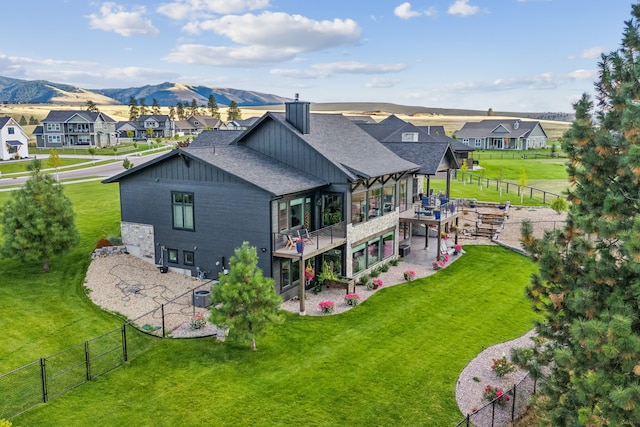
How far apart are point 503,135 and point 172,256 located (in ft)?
328

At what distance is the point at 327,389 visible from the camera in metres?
15.5

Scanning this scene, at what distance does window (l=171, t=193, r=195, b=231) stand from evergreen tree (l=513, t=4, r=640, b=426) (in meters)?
16.4

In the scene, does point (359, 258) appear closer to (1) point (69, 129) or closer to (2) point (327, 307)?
(2) point (327, 307)

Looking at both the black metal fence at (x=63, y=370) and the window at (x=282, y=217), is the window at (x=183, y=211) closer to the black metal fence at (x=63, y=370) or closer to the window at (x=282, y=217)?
the window at (x=282, y=217)

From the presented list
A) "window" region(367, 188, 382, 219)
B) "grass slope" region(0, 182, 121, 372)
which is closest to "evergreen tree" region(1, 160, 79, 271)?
"grass slope" region(0, 182, 121, 372)

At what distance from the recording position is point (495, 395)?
590 inches

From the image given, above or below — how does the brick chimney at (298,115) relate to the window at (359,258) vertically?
above

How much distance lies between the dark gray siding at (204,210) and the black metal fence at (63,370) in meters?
5.84

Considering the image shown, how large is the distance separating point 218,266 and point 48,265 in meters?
8.83

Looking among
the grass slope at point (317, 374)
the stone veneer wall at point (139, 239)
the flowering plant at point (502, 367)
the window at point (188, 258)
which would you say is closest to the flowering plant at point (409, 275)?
the grass slope at point (317, 374)

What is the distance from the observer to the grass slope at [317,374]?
14.0 meters

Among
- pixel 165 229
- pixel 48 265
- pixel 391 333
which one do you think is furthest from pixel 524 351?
pixel 48 265

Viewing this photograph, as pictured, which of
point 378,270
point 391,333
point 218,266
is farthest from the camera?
point 378,270

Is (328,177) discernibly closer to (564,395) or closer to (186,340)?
(186,340)
